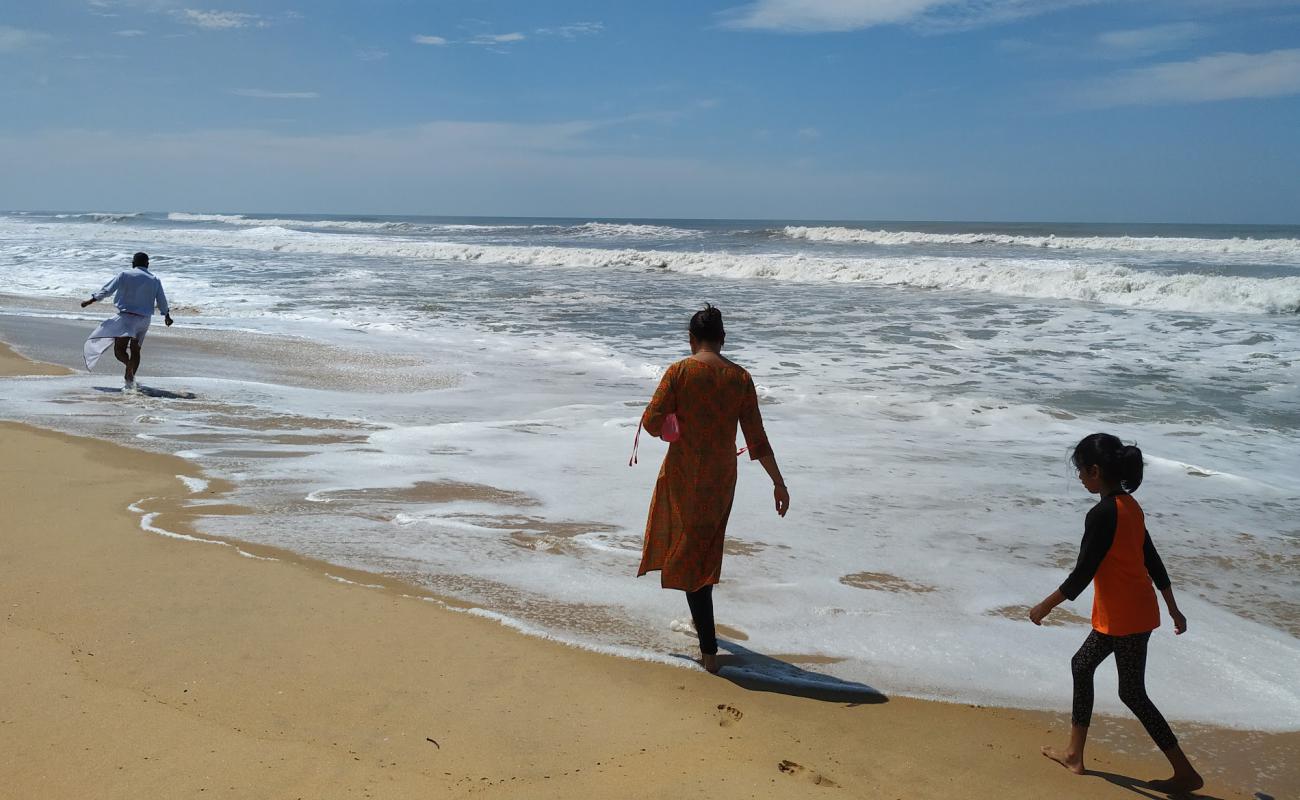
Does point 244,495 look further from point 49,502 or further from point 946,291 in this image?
point 946,291

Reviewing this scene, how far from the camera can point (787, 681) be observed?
4.09 m

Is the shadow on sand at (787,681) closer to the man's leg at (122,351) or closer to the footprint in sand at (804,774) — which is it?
the footprint in sand at (804,774)

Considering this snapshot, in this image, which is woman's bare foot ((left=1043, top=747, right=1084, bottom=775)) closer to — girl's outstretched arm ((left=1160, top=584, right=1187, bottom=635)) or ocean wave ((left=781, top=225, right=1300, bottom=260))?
girl's outstretched arm ((left=1160, top=584, right=1187, bottom=635))

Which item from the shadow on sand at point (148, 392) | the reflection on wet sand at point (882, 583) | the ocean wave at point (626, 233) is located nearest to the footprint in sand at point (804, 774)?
the reflection on wet sand at point (882, 583)

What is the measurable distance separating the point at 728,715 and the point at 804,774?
49 cm

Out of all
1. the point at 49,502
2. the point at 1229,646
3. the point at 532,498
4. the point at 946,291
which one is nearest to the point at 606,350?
the point at 532,498

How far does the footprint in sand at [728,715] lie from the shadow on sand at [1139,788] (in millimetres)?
1241

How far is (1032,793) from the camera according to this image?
331 centimetres

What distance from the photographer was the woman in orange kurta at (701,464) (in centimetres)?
418

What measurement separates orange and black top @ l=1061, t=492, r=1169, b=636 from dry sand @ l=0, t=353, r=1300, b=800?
57 centimetres

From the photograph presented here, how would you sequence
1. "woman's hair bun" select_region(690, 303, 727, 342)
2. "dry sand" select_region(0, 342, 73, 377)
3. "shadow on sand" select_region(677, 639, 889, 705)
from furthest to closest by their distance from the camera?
1. "dry sand" select_region(0, 342, 73, 377)
2. "woman's hair bun" select_region(690, 303, 727, 342)
3. "shadow on sand" select_region(677, 639, 889, 705)

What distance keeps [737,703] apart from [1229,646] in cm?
250

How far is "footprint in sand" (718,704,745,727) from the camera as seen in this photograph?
3.68 metres

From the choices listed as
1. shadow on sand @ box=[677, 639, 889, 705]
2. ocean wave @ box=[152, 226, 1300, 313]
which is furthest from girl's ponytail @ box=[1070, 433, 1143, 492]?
ocean wave @ box=[152, 226, 1300, 313]
